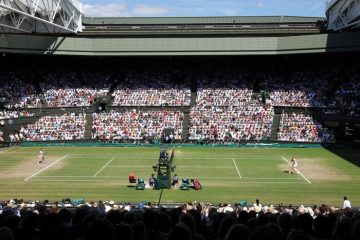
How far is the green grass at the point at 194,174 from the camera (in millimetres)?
27812

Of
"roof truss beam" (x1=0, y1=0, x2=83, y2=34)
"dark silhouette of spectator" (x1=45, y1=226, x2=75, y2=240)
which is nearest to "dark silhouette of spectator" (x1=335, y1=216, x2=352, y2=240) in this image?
"dark silhouette of spectator" (x1=45, y1=226, x2=75, y2=240)

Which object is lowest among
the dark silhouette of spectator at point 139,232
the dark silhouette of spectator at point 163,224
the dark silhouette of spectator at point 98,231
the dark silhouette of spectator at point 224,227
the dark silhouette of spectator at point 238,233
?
the dark silhouette of spectator at point 163,224

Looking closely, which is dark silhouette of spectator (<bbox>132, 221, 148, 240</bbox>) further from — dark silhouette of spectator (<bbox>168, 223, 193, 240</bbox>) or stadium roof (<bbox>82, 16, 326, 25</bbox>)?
stadium roof (<bbox>82, 16, 326, 25</bbox>)

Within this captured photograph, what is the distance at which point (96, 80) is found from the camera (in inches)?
2389

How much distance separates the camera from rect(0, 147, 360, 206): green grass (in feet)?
91.2

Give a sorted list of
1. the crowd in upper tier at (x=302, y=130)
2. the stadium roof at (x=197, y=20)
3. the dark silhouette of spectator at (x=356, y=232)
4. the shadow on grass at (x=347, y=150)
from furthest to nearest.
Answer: the stadium roof at (x=197, y=20), the crowd in upper tier at (x=302, y=130), the shadow on grass at (x=347, y=150), the dark silhouette of spectator at (x=356, y=232)

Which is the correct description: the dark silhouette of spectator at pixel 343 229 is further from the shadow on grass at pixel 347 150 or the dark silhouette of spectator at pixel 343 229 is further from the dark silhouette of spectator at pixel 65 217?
the shadow on grass at pixel 347 150

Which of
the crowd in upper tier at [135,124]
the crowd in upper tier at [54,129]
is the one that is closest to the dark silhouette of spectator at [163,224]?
the crowd in upper tier at [135,124]

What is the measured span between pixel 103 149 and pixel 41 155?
867 centimetres

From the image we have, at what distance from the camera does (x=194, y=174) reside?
3381 centimetres

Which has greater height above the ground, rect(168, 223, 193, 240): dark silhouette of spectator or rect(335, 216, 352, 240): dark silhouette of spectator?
rect(168, 223, 193, 240): dark silhouette of spectator

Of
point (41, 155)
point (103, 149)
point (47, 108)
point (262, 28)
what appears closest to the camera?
point (41, 155)

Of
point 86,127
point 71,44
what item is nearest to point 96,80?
point 71,44

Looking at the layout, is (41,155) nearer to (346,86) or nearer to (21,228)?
(21,228)
